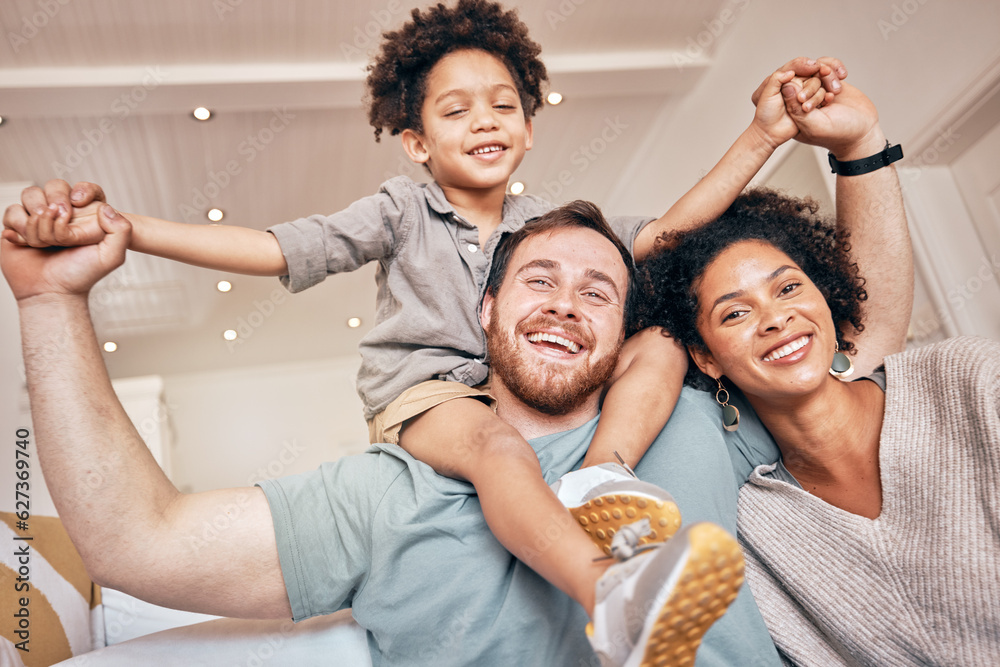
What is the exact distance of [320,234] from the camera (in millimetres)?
1448

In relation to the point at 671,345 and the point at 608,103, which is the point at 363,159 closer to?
the point at 608,103

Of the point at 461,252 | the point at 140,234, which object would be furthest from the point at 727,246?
the point at 140,234

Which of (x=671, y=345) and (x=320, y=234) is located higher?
(x=320, y=234)

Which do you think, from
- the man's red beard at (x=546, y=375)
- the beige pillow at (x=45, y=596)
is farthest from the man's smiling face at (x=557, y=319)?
the beige pillow at (x=45, y=596)

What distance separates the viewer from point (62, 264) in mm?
1094

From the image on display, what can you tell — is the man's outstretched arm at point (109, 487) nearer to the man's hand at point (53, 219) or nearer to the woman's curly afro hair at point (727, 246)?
the man's hand at point (53, 219)

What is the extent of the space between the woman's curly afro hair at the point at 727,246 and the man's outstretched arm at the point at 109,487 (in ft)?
3.00

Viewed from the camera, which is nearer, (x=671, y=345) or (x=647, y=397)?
(x=647, y=397)

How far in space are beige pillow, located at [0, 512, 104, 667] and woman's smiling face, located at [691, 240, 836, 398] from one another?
4.43ft

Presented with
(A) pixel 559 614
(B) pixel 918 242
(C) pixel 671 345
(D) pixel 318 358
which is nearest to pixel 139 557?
(A) pixel 559 614

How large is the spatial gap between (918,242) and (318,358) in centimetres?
547

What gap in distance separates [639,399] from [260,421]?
19.6ft

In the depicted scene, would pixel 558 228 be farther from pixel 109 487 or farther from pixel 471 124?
pixel 109 487

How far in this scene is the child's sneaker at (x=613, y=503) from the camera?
919 mm
